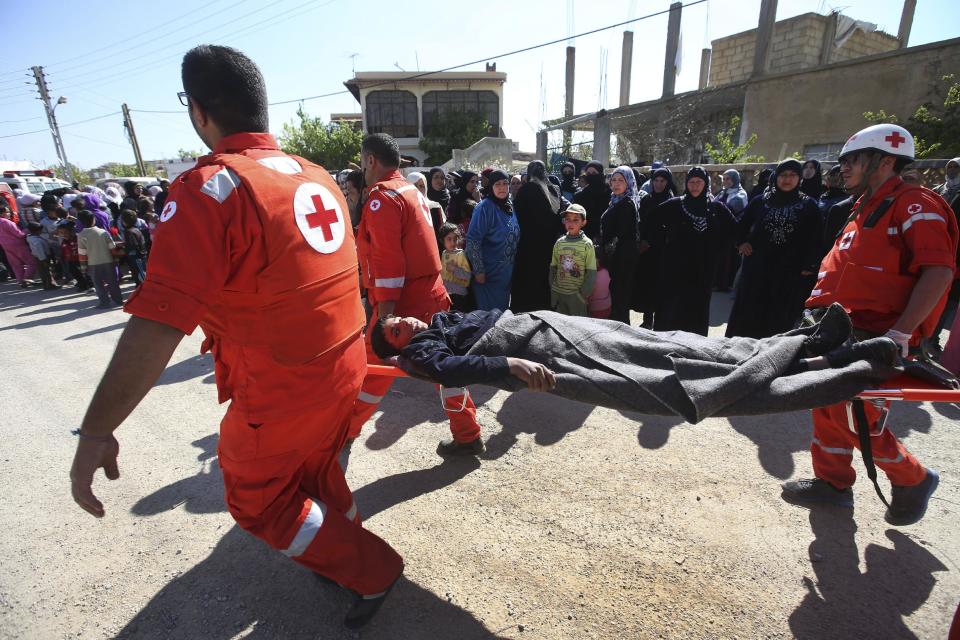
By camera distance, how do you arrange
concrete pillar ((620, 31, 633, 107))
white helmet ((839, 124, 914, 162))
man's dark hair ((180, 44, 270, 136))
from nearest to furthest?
man's dark hair ((180, 44, 270, 136)) → white helmet ((839, 124, 914, 162)) → concrete pillar ((620, 31, 633, 107))

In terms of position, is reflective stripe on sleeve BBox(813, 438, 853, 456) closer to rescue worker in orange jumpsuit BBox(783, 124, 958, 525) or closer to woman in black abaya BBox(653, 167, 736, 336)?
rescue worker in orange jumpsuit BBox(783, 124, 958, 525)

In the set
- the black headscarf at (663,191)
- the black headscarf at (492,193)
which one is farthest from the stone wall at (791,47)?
the black headscarf at (492,193)

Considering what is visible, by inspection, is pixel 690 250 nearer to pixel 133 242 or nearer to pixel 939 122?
pixel 133 242

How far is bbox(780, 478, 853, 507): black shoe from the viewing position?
103 inches

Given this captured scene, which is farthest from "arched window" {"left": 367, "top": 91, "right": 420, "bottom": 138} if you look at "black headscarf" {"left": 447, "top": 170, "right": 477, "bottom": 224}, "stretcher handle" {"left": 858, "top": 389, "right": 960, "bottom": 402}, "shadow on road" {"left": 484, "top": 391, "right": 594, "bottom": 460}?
"stretcher handle" {"left": 858, "top": 389, "right": 960, "bottom": 402}

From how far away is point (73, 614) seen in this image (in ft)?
6.97

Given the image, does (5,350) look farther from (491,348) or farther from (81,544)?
(491,348)

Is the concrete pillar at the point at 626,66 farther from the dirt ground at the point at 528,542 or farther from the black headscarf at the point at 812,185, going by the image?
the dirt ground at the point at 528,542

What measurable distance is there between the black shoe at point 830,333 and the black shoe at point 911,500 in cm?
88

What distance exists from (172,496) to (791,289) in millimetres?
5410

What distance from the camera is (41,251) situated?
935 centimetres

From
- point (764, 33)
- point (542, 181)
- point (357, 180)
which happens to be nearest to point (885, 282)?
point (542, 181)

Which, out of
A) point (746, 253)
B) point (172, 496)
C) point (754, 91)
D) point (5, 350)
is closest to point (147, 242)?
point (5, 350)

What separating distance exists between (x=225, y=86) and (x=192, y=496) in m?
2.45
